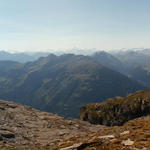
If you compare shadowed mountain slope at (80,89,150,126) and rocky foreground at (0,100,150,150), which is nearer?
rocky foreground at (0,100,150,150)

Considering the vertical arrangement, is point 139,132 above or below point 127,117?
above

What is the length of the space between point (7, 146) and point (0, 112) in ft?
47.4

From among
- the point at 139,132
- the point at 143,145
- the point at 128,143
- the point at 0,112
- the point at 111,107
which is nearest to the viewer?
the point at 143,145

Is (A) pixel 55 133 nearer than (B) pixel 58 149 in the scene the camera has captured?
No

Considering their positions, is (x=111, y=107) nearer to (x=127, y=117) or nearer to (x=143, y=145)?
(x=127, y=117)

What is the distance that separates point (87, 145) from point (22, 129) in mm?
12965

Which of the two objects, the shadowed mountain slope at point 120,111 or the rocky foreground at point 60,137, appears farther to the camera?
the shadowed mountain slope at point 120,111

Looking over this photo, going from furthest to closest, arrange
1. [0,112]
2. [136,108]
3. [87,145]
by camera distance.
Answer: [136,108]
[0,112]
[87,145]

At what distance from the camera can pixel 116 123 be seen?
39938mm

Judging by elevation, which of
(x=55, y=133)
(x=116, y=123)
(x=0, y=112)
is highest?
(x=0, y=112)

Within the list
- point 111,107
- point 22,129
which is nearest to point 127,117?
point 111,107

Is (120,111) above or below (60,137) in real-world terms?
above

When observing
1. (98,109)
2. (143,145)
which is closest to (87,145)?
(143,145)

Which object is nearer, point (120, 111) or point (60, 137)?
point (60, 137)
